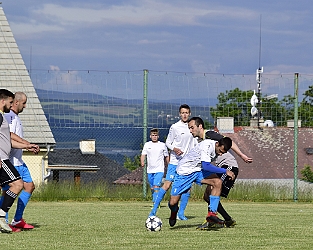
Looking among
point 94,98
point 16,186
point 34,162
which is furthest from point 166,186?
point 34,162

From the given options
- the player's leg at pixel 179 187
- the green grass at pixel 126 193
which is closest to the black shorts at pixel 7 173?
the player's leg at pixel 179 187

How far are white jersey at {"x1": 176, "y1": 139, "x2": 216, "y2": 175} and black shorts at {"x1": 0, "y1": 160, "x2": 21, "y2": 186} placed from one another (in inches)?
101

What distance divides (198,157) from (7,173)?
2.88 metres

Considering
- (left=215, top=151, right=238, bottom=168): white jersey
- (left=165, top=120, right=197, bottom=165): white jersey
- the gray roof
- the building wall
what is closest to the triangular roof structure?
the building wall

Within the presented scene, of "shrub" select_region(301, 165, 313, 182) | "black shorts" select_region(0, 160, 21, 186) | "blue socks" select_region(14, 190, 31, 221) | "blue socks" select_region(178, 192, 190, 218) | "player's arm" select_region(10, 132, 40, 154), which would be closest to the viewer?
"black shorts" select_region(0, 160, 21, 186)

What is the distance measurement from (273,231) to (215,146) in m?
1.53

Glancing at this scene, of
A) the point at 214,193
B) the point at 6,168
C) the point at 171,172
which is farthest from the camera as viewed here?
the point at 171,172

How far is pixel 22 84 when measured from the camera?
30469 mm

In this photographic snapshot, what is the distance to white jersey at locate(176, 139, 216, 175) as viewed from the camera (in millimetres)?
11164

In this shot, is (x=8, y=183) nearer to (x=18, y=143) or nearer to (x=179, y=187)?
(x=18, y=143)

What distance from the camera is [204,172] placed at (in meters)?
11.4

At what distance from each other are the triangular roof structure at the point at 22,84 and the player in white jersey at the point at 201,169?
18.0 m

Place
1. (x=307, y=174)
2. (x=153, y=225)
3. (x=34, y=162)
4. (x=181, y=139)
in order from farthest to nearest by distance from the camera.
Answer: (x=307, y=174)
(x=34, y=162)
(x=181, y=139)
(x=153, y=225)

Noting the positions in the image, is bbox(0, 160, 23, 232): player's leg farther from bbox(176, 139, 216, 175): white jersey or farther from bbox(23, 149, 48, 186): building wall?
bbox(23, 149, 48, 186): building wall
